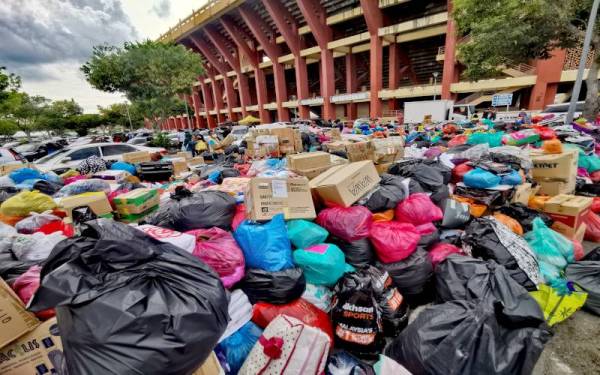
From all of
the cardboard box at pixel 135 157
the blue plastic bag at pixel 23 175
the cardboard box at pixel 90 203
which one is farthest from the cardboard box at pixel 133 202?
the cardboard box at pixel 135 157

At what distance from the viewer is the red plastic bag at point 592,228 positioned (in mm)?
2785

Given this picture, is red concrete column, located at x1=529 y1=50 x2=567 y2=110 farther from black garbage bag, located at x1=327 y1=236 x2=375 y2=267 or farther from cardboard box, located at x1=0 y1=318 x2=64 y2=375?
cardboard box, located at x1=0 y1=318 x2=64 y2=375

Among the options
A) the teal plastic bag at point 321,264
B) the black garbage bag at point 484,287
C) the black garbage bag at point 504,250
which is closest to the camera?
the black garbage bag at point 484,287

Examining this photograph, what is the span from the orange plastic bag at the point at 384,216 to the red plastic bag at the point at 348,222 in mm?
135

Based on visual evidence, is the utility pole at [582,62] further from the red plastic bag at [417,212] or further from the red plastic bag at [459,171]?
the red plastic bag at [417,212]

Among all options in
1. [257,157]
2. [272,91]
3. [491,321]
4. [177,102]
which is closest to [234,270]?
[491,321]

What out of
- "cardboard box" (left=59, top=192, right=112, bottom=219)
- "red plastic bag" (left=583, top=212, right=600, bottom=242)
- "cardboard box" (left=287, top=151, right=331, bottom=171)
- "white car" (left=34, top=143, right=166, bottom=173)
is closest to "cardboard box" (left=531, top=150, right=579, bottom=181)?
"red plastic bag" (left=583, top=212, right=600, bottom=242)

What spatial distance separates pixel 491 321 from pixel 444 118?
1491 centimetres

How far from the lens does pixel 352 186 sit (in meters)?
2.27

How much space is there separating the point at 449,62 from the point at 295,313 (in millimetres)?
17045

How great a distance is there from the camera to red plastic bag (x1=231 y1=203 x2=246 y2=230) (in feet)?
7.19

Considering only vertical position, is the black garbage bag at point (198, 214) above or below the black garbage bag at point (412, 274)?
above

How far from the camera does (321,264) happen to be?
5.64ft

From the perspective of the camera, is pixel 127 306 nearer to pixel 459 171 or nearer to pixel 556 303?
pixel 556 303
